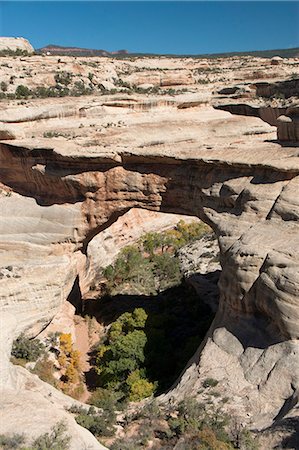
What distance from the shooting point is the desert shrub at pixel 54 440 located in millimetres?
9102

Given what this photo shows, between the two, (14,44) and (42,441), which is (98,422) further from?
(14,44)

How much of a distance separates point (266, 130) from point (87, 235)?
8.46 meters

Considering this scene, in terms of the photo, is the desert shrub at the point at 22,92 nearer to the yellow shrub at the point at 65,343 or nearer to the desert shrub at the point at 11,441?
the yellow shrub at the point at 65,343

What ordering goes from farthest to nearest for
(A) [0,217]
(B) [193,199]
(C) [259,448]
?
(A) [0,217] → (B) [193,199] → (C) [259,448]

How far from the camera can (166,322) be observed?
19.2m

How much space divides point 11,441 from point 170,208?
10.5 m

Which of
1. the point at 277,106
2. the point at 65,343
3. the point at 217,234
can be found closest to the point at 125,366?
the point at 65,343

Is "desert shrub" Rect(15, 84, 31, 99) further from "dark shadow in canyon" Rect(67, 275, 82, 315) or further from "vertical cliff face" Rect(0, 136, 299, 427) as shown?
"dark shadow in canyon" Rect(67, 275, 82, 315)

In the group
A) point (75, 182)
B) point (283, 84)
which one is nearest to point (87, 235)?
point (75, 182)

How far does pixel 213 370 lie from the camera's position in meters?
13.2

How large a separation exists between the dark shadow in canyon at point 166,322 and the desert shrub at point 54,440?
609 cm

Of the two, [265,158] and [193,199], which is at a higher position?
[265,158]

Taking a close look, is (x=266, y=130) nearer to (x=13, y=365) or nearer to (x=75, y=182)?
(x=75, y=182)

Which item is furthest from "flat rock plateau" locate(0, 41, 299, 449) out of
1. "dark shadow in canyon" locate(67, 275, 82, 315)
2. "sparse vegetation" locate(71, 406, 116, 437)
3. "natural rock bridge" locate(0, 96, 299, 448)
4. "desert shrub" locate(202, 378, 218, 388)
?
"dark shadow in canyon" locate(67, 275, 82, 315)
